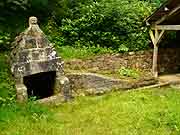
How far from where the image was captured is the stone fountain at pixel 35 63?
11.7 m

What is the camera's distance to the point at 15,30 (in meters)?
14.2

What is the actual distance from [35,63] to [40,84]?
1611 millimetres

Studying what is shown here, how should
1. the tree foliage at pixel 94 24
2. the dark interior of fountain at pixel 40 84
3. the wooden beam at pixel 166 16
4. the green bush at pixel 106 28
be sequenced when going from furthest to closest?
the green bush at pixel 106 28 → the tree foliage at pixel 94 24 → the wooden beam at pixel 166 16 → the dark interior of fountain at pixel 40 84

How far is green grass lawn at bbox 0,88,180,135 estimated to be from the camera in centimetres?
974

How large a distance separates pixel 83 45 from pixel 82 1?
2942mm

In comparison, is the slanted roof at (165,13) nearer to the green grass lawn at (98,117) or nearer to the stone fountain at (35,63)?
the green grass lawn at (98,117)

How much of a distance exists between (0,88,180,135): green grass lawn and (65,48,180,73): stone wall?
217 cm

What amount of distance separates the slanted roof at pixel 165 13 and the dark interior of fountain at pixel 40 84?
16.9 ft

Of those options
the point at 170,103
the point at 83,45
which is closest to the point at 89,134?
the point at 170,103

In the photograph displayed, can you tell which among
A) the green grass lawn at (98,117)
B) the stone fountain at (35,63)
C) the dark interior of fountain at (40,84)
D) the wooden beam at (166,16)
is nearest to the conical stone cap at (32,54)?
the stone fountain at (35,63)

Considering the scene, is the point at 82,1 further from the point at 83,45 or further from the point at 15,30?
the point at 15,30

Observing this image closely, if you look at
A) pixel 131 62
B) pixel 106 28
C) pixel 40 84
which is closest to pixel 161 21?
pixel 131 62

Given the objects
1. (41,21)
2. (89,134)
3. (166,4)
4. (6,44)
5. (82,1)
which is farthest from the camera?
(82,1)

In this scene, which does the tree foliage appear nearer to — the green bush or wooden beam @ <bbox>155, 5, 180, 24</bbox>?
the green bush
